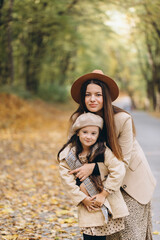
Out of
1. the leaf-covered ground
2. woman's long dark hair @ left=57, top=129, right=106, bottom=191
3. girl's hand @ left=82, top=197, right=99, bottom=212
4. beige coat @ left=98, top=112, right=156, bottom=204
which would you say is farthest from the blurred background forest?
girl's hand @ left=82, top=197, right=99, bottom=212

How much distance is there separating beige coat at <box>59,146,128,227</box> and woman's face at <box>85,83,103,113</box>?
43 centimetres

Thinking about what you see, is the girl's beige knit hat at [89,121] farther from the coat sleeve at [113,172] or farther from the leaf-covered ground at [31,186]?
the leaf-covered ground at [31,186]

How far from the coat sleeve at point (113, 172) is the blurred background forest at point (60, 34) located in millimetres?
9298

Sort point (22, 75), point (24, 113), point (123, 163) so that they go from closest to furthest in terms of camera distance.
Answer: point (123, 163), point (24, 113), point (22, 75)

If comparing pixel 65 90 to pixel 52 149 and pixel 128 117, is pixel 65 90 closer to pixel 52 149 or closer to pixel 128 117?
pixel 52 149

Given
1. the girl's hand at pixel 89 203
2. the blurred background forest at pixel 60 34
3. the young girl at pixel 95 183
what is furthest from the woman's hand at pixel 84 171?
the blurred background forest at pixel 60 34

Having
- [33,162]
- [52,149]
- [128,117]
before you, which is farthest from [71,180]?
[52,149]

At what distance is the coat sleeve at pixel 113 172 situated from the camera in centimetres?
287

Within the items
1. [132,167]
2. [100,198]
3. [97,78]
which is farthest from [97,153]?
[97,78]

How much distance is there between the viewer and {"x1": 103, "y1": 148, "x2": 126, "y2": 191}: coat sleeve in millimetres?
2869

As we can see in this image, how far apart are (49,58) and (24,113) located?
12675 millimetres

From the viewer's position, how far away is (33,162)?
946 cm

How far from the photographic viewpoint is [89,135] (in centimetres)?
296

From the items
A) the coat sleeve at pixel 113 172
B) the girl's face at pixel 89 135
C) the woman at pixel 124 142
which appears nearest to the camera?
the coat sleeve at pixel 113 172
